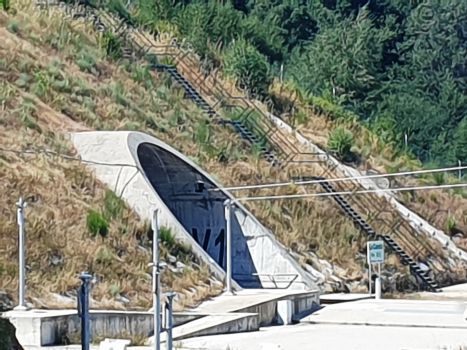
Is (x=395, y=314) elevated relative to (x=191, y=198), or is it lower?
lower

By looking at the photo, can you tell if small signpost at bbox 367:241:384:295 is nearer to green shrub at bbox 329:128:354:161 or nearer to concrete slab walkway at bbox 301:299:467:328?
concrete slab walkway at bbox 301:299:467:328

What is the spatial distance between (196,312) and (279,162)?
1703 centimetres

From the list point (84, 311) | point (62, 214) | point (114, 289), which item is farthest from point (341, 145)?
point (84, 311)

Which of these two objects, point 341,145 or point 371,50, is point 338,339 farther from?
point 371,50

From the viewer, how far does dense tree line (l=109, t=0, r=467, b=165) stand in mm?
71812

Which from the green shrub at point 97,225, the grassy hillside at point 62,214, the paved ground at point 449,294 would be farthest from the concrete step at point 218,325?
the paved ground at point 449,294

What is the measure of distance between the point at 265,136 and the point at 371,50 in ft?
113

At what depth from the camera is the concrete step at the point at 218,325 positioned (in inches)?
947

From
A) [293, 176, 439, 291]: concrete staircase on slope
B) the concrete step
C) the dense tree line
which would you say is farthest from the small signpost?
the dense tree line

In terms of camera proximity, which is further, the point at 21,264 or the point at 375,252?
the point at 375,252

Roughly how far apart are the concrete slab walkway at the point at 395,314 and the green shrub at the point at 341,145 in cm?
1619

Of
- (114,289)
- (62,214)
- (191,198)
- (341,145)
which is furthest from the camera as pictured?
(341,145)

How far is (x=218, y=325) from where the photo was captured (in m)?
24.9

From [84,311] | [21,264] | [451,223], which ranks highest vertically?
[451,223]
